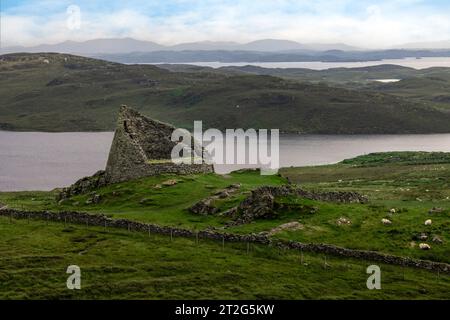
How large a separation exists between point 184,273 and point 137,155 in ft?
107

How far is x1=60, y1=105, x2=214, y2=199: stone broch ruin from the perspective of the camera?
77.3m

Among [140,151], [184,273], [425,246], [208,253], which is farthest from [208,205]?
[425,246]

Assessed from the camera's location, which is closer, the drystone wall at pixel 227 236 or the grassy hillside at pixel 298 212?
the drystone wall at pixel 227 236

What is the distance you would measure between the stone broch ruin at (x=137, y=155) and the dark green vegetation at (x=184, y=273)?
71.3 feet

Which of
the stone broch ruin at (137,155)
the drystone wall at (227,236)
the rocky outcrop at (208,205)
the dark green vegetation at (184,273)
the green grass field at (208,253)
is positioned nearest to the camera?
the dark green vegetation at (184,273)

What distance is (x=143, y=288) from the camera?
144 ft

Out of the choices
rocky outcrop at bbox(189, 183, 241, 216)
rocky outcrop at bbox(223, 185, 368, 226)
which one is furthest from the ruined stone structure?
rocky outcrop at bbox(223, 185, 368, 226)

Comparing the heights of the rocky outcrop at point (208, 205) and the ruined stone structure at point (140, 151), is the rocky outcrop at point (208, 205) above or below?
below

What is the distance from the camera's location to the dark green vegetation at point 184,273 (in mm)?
43188

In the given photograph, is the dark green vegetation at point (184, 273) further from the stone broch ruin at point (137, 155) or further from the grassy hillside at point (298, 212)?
the stone broch ruin at point (137, 155)

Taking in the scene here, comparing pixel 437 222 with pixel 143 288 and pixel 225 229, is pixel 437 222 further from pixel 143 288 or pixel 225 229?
pixel 143 288

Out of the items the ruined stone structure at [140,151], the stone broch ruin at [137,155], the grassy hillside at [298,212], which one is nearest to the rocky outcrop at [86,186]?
the stone broch ruin at [137,155]

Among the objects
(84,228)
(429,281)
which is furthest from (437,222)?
(84,228)
